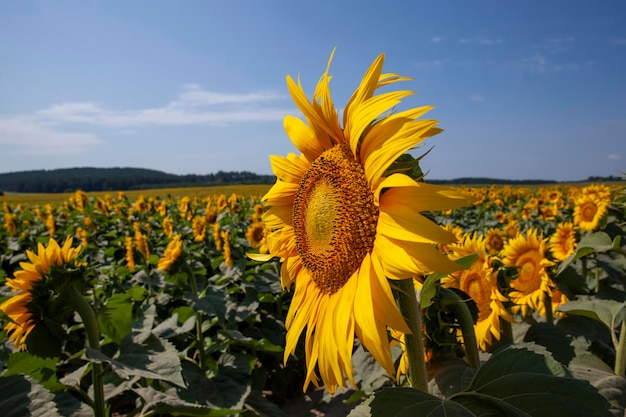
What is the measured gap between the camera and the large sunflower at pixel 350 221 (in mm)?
886

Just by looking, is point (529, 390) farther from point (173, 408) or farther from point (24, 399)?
point (173, 408)

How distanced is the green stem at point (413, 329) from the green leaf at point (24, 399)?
1225mm

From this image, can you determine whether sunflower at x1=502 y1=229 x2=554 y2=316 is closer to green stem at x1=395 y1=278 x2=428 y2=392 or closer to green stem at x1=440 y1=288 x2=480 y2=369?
green stem at x1=440 y1=288 x2=480 y2=369

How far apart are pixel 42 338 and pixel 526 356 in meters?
2.31

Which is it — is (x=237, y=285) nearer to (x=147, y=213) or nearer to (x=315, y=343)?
(x=315, y=343)

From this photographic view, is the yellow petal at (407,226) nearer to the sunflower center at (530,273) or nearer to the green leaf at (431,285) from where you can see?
the green leaf at (431,285)

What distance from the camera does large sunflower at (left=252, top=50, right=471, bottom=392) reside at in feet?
2.91

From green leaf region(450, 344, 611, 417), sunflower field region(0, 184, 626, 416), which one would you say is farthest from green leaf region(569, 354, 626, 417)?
green leaf region(450, 344, 611, 417)

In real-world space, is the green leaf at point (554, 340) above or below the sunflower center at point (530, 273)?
below

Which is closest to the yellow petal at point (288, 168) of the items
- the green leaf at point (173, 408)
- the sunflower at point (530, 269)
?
the green leaf at point (173, 408)

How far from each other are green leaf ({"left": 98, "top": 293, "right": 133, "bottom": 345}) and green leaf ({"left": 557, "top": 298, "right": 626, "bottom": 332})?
2363 millimetres

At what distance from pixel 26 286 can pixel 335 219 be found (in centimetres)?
208

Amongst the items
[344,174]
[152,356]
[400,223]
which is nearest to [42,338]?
[152,356]

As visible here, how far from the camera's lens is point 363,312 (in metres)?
0.95
